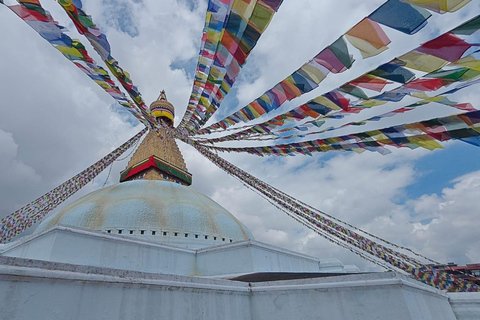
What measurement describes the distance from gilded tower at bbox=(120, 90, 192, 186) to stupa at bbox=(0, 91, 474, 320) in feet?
6.50

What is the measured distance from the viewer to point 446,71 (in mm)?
4098

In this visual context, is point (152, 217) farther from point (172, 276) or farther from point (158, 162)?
point (172, 276)

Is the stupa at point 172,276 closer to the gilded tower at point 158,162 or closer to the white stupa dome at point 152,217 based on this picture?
the white stupa dome at point 152,217

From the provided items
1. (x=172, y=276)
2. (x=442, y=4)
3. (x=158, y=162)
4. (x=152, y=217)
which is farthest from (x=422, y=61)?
(x=158, y=162)

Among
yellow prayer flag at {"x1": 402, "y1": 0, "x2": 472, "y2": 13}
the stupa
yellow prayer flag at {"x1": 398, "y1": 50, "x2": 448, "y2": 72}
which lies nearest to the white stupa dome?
the stupa

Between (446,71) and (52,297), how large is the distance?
6266mm

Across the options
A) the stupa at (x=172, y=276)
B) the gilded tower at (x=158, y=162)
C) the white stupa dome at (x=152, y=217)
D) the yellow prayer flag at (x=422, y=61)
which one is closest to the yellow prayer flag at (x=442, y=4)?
the yellow prayer flag at (x=422, y=61)

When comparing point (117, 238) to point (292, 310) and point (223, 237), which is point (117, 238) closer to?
point (223, 237)

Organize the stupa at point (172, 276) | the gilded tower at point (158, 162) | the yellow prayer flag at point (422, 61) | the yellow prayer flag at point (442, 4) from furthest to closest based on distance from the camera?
the gilded tower at point (158, 162) < the yellow prayer flag at point (422, 61) < the stupa at point (172, 276) < the yellow prayer flag at point (442, 4)

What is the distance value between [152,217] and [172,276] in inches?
188

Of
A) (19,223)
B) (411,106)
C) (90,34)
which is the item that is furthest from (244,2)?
(19,223)

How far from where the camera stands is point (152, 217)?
861 cm

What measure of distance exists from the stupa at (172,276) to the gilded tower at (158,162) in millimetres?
1983

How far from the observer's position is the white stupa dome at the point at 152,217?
8.23 metres
